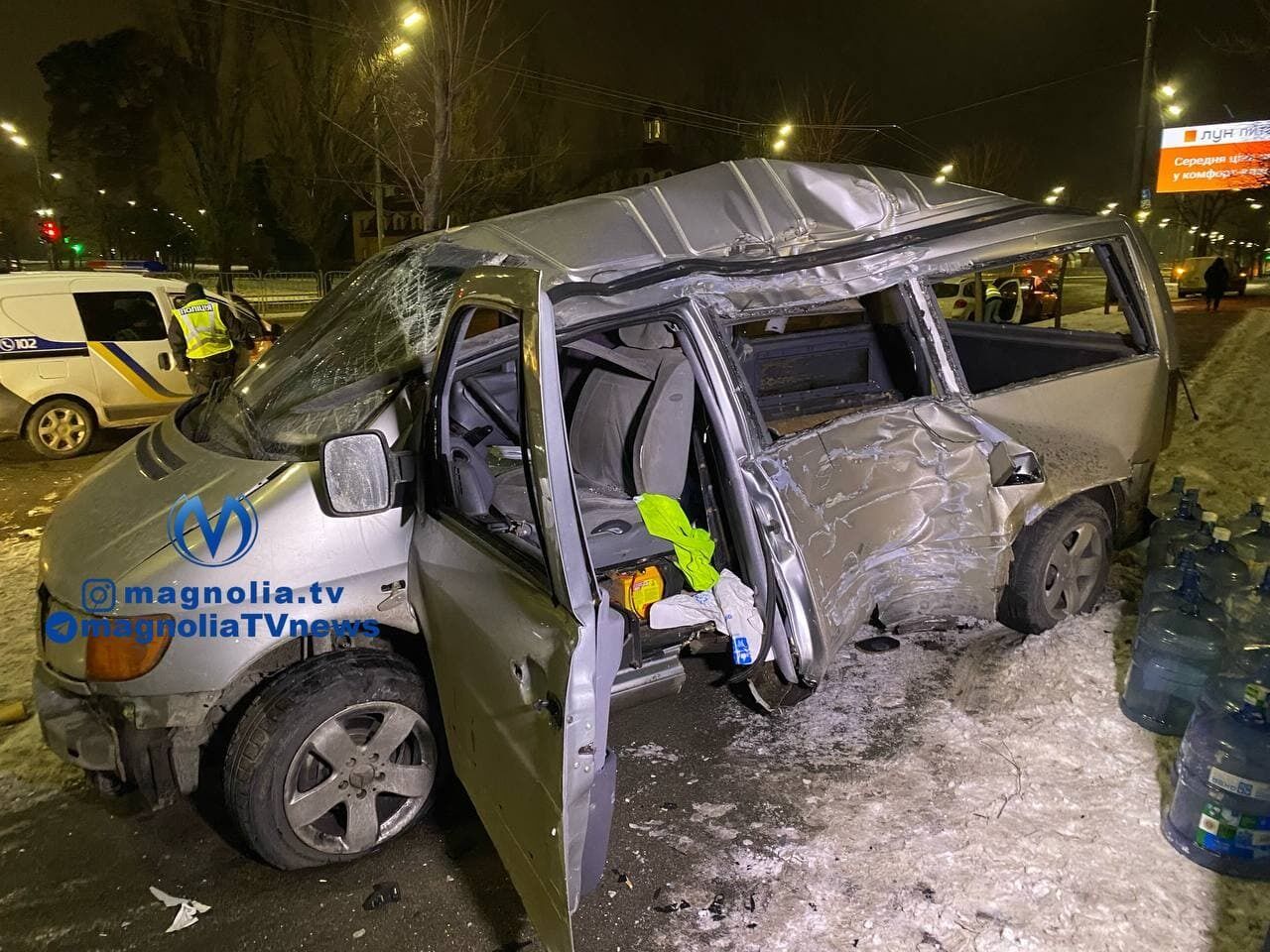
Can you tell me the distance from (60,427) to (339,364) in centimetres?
689

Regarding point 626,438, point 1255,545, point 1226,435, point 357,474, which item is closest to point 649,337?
point 626,438

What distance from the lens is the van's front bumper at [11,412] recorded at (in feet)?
26.5

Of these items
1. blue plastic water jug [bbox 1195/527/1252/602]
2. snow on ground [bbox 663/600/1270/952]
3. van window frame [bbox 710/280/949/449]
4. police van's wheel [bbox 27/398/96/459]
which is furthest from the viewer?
police van's wheel [bbox 27/398/96/459]

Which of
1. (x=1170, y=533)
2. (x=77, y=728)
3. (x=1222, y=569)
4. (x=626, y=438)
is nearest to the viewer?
(x=77, y=728)

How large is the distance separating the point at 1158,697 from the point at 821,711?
4.38 ft

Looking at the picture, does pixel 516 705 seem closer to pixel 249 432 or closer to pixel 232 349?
pixel 249 432

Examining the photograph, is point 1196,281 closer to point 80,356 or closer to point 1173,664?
point 1173,664

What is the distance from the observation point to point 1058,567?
13.2 feet

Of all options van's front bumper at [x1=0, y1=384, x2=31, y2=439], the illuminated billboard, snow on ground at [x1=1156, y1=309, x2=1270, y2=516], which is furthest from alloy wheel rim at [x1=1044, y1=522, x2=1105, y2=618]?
→ the illuminated billboard

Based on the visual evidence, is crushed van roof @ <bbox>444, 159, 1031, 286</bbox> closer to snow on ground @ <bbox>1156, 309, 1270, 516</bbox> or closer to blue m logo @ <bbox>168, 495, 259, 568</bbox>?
blue m logo @ <bbox>168, 495, 259, 568</bbox>

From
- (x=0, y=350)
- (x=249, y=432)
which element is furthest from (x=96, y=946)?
(x=0, y=350)

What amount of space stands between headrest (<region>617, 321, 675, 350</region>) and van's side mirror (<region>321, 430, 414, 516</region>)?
1.40m

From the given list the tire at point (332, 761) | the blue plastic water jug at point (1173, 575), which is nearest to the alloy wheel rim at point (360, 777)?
the tire at point (332, 761)

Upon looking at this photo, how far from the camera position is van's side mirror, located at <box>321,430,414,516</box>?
252cm
